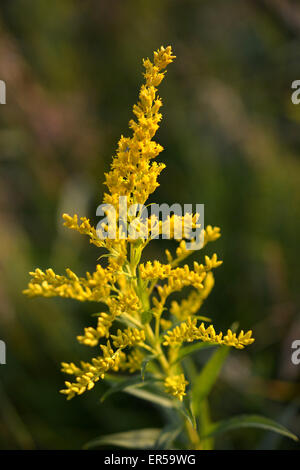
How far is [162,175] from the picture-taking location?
10.8 ft

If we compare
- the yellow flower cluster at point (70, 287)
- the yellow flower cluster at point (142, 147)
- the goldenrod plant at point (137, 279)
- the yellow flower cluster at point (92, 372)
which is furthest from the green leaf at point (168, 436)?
the yellow flower cluster at point (142, 147)

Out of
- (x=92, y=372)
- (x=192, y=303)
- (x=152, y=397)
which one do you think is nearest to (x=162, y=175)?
(x=192, y=303)

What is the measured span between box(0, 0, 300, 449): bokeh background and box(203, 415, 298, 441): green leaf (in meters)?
0.41

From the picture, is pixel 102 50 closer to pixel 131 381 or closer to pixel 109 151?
pixel 109 151

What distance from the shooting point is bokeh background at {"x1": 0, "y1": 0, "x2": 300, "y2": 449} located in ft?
8.02

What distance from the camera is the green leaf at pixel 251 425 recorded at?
1.28 metres

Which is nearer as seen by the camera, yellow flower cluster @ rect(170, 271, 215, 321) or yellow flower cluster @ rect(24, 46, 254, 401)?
yellow flower cluster @ rect(24, 46, 254, 401)

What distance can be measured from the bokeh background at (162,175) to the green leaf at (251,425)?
0.41m

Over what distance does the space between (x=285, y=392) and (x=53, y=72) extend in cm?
345

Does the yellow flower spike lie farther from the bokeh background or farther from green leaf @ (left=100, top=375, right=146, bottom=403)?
the bokeh background

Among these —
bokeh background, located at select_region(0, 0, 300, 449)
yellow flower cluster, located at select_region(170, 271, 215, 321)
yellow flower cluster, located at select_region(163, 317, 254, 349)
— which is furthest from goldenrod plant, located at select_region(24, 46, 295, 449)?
bokeh background, located at select_region(0, 0, 300, 449)

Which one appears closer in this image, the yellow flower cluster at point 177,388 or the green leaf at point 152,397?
the yellow flower cluster at point 177,388

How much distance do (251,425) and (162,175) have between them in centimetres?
224

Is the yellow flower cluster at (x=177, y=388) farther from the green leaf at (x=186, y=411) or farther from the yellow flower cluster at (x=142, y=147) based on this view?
the yellow flower cluster at (x=142, y=147)
